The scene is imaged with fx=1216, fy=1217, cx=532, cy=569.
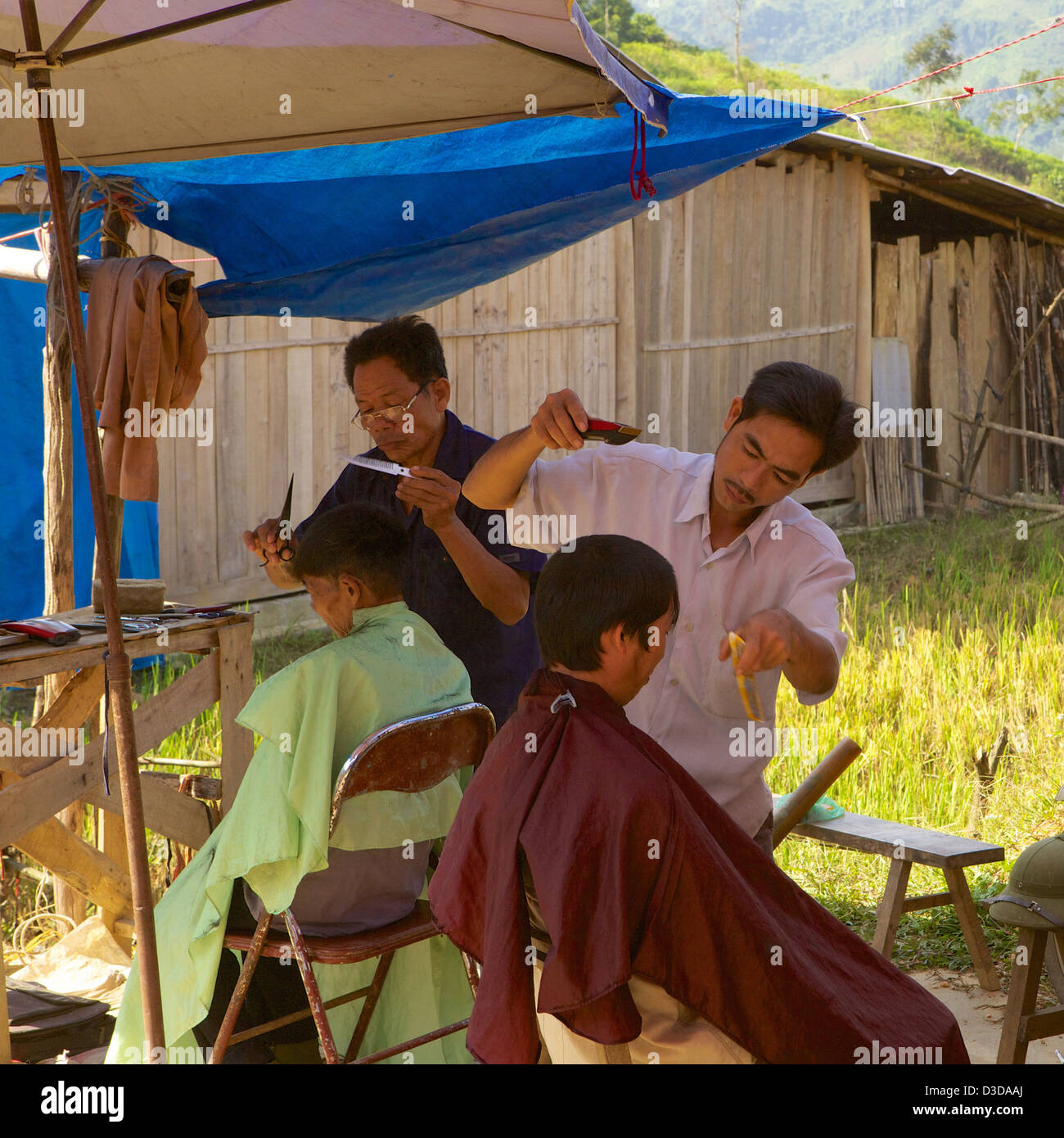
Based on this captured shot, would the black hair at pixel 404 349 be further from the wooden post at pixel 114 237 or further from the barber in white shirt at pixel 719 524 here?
the wooden post at pixel 114 237

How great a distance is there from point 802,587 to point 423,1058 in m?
1.41

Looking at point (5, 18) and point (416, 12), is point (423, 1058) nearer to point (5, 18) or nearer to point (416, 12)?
point (416, 12)

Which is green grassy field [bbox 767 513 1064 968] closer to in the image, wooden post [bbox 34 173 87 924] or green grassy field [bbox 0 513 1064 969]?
green grassy field [bbox 0 513 1064 969]

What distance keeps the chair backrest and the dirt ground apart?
1.37 meters

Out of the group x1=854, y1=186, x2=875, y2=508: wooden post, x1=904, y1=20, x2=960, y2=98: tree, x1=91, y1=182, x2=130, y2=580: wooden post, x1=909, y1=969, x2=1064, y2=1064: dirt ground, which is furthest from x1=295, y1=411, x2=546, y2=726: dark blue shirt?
x1=904, y1=20, x2=960, y2=98: tree

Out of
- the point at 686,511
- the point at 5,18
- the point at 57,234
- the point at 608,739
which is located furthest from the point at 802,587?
the point at 5,18

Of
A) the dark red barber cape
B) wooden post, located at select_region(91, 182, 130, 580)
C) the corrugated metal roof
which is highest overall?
the corrugated metal roof

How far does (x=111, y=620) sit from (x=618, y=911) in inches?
35.1

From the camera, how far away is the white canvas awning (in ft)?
8.46

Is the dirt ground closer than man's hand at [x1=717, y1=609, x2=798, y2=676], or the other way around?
man's hand at [x1=717, y1=609, x2=798, y2=676]

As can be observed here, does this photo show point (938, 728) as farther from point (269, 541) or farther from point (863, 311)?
point (863, 311)

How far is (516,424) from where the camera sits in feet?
24.9

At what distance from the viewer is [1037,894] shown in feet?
8.80

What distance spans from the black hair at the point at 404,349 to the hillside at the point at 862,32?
91.1m
